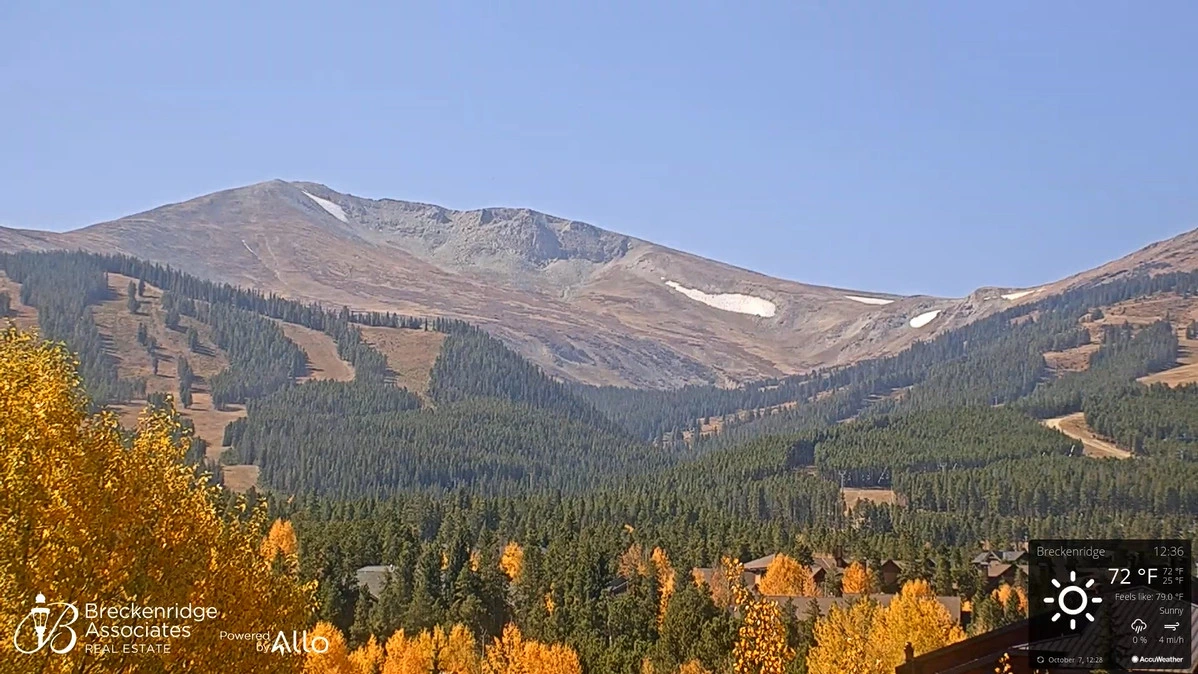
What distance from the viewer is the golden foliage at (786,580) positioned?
138875mm

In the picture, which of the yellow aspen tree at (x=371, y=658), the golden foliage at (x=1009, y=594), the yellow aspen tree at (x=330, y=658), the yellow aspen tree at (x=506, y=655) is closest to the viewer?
Result: the yellow aspen tree at (x=330, y=658)

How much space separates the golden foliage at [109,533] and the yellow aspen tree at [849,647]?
4671 centimetres

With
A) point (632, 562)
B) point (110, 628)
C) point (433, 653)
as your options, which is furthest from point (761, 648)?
point (632, 562)

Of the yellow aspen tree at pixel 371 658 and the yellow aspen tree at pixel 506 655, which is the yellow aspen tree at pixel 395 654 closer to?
the yellow aspen tree at pixel 371 658

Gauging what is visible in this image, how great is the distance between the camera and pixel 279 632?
3225 cm

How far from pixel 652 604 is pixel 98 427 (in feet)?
294

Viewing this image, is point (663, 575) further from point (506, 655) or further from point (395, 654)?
point (395, 654)

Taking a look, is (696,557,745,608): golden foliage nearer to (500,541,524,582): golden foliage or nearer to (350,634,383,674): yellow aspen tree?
(500,541,524,582): golden foliage

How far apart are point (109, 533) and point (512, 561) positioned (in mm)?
124274

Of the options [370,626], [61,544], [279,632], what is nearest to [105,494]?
[61,544]

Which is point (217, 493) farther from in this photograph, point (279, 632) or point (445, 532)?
point (445, 532)

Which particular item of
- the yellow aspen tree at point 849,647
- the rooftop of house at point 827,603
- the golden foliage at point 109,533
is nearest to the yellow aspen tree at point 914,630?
the yellow aspen tree at point 849,647

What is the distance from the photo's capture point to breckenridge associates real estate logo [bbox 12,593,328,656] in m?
25.6

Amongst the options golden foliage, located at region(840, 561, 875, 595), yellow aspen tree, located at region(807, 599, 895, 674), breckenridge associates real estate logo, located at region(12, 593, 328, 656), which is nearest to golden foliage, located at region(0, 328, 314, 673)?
breckenridge associates real estate logo, located at region(12, 593, 328, 656)
